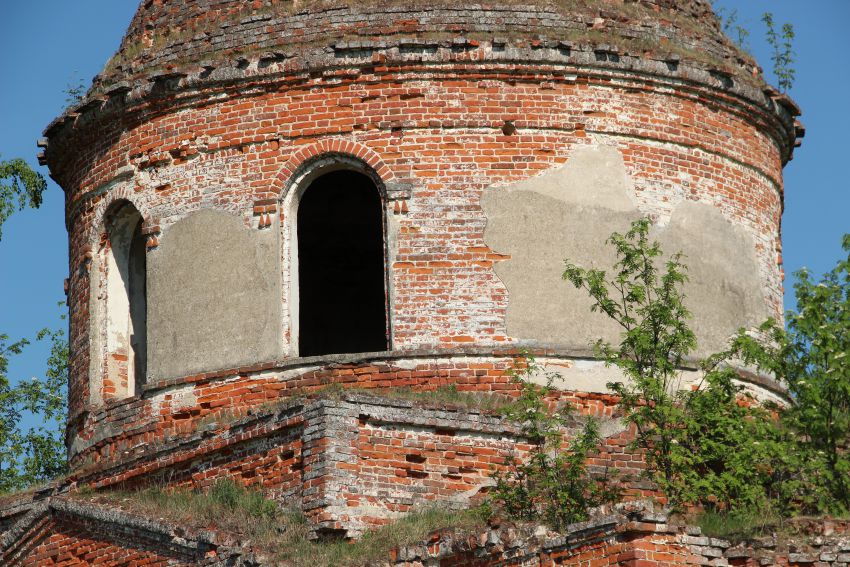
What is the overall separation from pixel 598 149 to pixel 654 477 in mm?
4009

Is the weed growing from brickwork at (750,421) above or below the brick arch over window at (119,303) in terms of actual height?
below

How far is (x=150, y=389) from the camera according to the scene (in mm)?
17000

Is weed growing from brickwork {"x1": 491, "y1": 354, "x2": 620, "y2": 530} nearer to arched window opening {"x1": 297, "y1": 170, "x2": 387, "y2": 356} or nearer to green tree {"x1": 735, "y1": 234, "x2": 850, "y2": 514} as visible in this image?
green tree {"x1": 735, "y1": 234, "x2": 850, "y2": 514}

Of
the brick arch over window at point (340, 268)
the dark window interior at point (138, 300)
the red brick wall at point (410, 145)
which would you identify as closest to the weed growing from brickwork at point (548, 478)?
the red brick wall at point (410, 145)

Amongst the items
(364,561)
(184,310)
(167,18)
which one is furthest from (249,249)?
(364,561)

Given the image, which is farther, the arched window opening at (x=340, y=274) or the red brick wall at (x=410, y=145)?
the arched window opening at (x=340, y=274)

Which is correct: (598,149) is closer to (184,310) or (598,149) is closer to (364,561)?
(184,310)

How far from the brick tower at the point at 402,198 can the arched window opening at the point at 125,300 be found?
0.07ft

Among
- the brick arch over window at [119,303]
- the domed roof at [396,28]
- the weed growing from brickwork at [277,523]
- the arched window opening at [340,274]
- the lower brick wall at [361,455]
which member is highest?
the domed roof at [396,28]

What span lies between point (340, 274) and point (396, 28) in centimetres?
523

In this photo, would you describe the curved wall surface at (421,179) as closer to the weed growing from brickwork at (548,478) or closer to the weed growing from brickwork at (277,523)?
the weed growing from brickwork at (548,478)

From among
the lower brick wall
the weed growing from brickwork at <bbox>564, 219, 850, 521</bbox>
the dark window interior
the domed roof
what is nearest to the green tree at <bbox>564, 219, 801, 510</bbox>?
the weed growing from brickwork at <bbox>564, 219, 850, 521</bbox>

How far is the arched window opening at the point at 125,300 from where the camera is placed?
1800 centimetres

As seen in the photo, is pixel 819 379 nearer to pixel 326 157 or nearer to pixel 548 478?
pixel 548 478
